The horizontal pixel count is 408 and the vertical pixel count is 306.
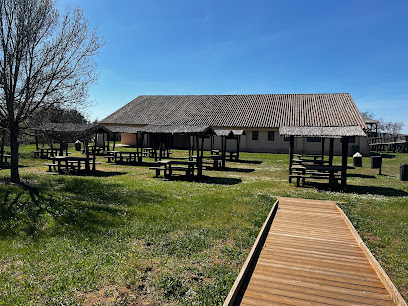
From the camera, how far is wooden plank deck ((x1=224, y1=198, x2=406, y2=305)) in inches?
149

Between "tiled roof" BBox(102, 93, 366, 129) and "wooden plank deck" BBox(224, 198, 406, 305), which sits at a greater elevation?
"tiled roof" BBox(102, 93, 366, 129)

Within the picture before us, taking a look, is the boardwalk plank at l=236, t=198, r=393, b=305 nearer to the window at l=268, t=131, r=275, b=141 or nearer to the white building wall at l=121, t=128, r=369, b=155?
the white building wall at l=121, t=128, r=369, b=155

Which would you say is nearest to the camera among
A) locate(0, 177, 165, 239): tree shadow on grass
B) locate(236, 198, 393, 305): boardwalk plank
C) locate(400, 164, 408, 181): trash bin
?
locate(236, 198, 393, 305): boardwalk plank

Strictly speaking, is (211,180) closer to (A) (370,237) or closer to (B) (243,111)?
(A) (370,237)

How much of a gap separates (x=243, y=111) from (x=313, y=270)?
32449mm

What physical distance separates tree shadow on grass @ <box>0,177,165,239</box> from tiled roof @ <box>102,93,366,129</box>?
81.3 ft

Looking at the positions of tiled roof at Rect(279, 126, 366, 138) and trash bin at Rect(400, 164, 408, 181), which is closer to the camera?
tiled roof at Rect(279, 126, 366, 138)

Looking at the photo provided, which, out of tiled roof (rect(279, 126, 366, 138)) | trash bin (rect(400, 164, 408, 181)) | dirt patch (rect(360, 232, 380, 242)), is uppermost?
tiled roof (rect(279, 126, 366, 138))

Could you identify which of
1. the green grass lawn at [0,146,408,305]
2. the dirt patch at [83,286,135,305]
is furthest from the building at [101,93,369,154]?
the dirt patch at [83,286,135,305]

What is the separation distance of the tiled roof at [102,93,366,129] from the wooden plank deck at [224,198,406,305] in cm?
2556

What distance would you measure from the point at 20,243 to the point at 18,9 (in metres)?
8.69

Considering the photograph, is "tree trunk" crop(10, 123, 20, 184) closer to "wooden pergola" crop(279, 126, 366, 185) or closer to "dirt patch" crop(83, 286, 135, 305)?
"dirt patch" crop(83, 286, 135, 305)

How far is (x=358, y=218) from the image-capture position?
7871mm

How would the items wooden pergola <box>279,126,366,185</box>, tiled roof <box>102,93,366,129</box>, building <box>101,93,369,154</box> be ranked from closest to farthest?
wooden pergola <box>279,126,366,185</box> → building <box>101,93,369,154</box> → tiled roof <box>102,93,366,129</box>
